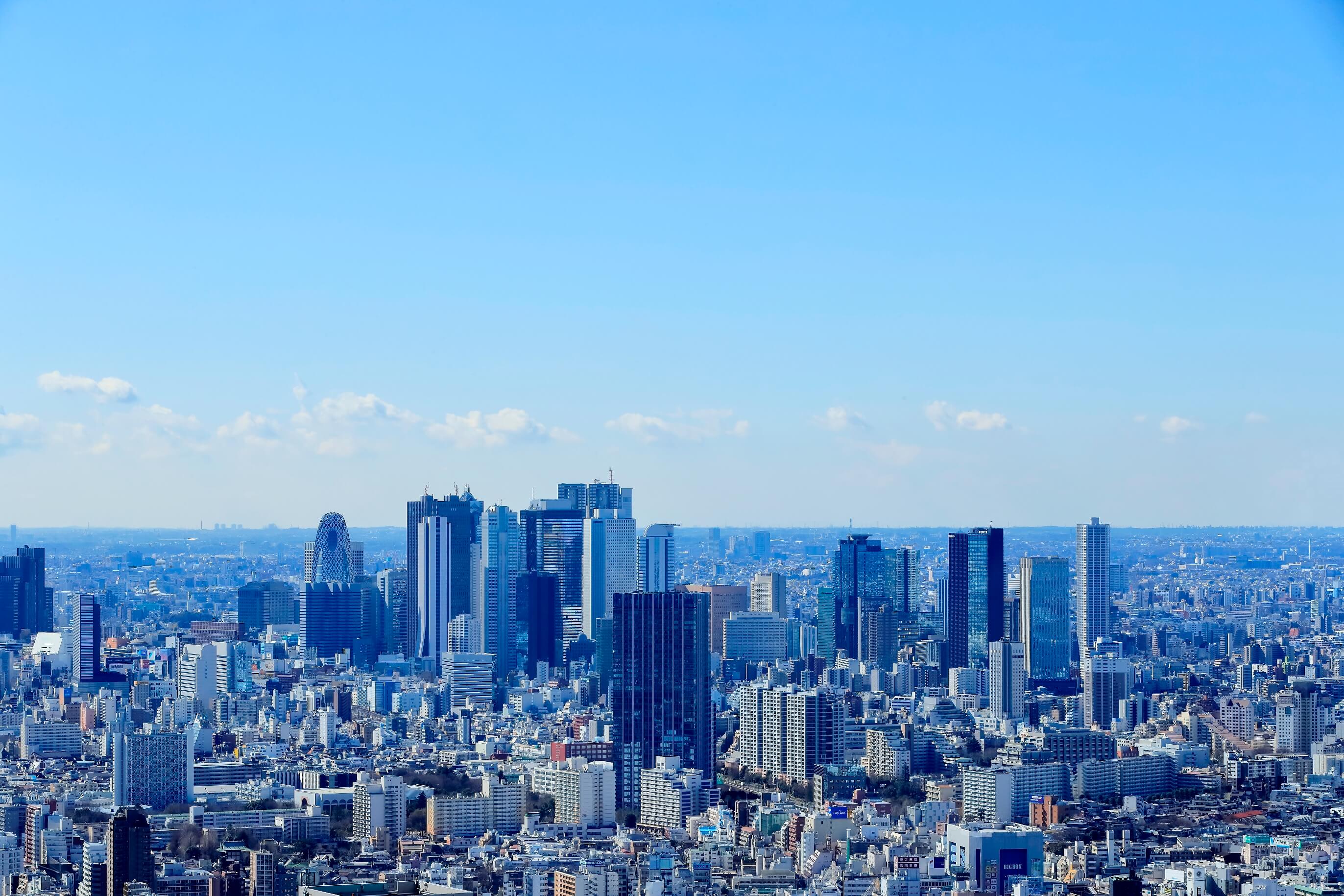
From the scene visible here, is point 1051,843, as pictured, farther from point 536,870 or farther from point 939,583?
point 939,583

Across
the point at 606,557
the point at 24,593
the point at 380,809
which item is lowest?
the point at 380,809

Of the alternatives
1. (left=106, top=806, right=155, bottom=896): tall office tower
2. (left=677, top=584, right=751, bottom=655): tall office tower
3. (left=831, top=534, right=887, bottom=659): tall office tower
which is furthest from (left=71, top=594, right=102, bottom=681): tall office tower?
(left=106, top=806, right=155, bottom=896): tall office tower

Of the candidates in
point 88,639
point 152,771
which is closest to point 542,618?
point 88,639

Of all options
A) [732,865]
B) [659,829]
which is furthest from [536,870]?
[659,829]

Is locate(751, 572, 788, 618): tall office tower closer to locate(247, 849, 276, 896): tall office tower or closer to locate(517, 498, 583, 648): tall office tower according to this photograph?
locate(517, 498, 583, 648): tall office tower

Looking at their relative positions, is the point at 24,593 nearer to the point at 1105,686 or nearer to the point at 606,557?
the point at 606,557
